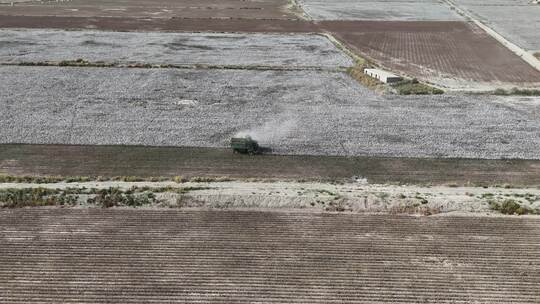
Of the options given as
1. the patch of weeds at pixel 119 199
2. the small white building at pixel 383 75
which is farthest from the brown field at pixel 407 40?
the patch of weeds at pixel 119 199

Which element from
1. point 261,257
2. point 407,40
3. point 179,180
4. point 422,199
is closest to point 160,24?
point 407,40

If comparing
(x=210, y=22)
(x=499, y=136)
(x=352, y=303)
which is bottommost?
(x=352, y=303)

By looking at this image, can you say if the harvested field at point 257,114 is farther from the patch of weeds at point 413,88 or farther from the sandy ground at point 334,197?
the sandy ground at point 334,197

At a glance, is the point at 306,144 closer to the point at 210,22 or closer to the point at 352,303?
the point at 352,303

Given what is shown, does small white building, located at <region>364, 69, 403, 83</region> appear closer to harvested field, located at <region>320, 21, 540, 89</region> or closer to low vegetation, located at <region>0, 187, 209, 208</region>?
harvested field, located at <region>320, 21, 540, 89</region>

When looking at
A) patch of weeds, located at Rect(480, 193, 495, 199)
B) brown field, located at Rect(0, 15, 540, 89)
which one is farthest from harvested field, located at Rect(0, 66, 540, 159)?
brown field, located at Rect(0, 15, 540, 89)

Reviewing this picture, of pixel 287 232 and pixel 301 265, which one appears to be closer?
pixel 301 265

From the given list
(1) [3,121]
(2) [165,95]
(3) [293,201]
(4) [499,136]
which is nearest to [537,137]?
(4) [499,136]

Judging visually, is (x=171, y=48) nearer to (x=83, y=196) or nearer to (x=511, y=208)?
(x=83, y=196)
